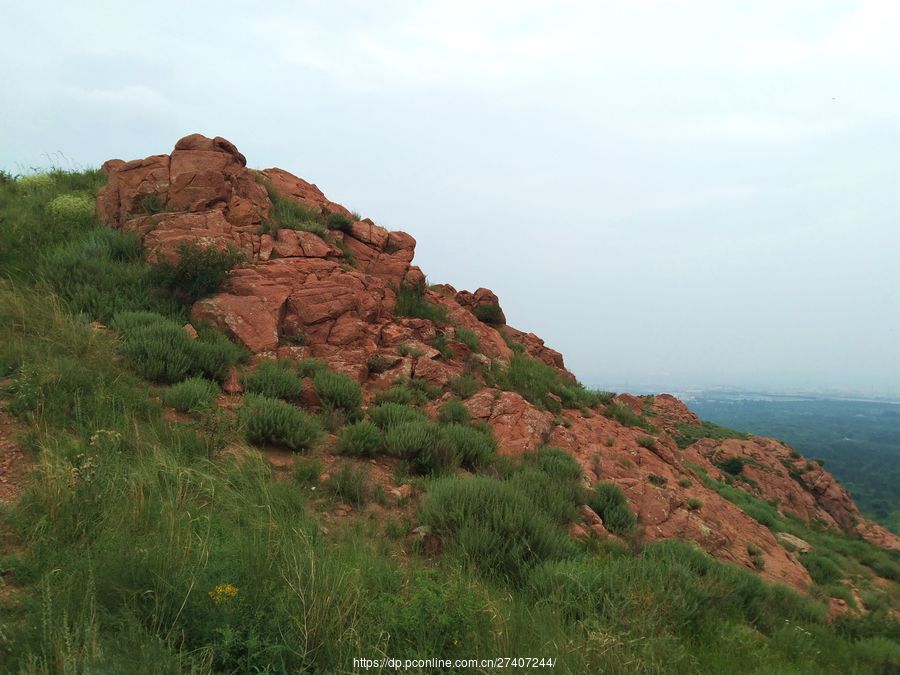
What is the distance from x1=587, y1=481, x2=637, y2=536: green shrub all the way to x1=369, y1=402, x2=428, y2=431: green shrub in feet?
8.83

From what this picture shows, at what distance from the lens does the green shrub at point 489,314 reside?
1471 cm

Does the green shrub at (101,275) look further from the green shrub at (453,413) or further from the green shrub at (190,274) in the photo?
the green shrub at (453,413)

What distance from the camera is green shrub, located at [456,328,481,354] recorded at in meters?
11.2

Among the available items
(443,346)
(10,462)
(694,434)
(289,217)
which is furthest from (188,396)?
Answer: (694,434)

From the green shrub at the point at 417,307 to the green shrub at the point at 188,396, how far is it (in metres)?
5.41

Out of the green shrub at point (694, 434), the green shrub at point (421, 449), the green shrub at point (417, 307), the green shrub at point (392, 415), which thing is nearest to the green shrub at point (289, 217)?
the green shrub at point (417, 307)

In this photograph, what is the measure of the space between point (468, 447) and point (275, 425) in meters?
2.60

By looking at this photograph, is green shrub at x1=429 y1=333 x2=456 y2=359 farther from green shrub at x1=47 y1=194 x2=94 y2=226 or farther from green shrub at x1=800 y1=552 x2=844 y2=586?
green shrub at x1=47 y1=194 x2=94 y2=226

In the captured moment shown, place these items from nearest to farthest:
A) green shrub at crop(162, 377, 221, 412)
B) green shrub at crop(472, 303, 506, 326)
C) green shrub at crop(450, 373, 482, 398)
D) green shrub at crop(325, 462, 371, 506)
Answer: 1. green shrub at crop(325, 462, 371, 506)
2. green shrub at crop(162, 377, 221, 412)
3. green shrub at crop(450, 373, 482, 398)
4. green shrub at crop(472, 303, 506, 326)

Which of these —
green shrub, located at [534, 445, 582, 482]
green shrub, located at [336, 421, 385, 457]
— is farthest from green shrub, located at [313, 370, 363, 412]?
green shrub, located at [534, 445, 582, 482]

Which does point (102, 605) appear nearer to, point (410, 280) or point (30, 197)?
point (410, 280)

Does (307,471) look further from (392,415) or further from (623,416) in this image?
(623,416)

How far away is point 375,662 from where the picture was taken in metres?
2.61

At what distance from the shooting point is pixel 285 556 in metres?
3.29
